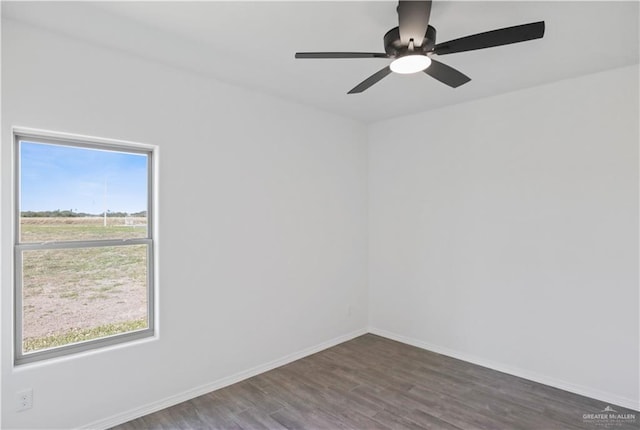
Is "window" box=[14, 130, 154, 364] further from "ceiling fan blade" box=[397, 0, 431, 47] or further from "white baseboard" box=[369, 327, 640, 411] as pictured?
"white baseboard" box=[369, 327, 640, 411]

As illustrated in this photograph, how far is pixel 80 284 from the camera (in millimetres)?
2520

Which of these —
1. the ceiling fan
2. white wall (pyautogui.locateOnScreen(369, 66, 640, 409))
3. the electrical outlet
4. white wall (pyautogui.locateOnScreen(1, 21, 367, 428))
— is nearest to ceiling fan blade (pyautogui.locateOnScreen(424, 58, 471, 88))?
the ceiling fan

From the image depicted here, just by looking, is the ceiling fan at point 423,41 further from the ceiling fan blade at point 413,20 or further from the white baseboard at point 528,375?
the white baseboard at point 528,375

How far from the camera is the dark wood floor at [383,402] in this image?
2.55 metres

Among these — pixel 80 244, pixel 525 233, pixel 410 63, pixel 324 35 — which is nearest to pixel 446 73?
pixel 410 63

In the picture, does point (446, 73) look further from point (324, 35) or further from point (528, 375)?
point (528, 375)

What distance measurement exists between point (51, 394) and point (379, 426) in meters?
2.25

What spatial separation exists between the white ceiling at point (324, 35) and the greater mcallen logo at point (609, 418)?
275cm

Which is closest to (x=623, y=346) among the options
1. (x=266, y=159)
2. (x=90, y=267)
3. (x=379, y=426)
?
(x=379, y=426)

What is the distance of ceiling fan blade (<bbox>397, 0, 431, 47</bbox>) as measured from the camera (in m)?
1.67

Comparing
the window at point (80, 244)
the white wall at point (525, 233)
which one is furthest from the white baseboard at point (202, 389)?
the white wall at point (525, 233)

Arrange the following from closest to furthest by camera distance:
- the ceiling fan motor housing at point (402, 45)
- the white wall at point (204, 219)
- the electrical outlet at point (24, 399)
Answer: the ceiling fan motor housing at point (402, 45)
the electrical outlet at point (24, 399)
the white wall at point (204, 219)

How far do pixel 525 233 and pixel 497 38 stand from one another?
2.15 m

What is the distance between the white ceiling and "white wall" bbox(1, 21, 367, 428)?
26 cm
